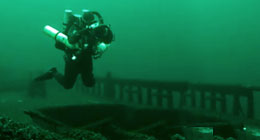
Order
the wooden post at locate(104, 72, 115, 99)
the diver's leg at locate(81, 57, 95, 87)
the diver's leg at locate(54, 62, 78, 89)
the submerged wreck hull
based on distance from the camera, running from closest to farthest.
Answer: the submerged wreck hull, the diver's leg at locate(81, 57, 95, 87), the diver's leg at locate(54, 62, 78, 89), the wooden post at locate(104, 72, 115, 99)

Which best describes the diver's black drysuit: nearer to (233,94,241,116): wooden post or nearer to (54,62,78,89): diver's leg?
(54,62,78,89): diver's leg

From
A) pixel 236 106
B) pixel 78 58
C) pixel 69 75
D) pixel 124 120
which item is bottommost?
pixel 236 106

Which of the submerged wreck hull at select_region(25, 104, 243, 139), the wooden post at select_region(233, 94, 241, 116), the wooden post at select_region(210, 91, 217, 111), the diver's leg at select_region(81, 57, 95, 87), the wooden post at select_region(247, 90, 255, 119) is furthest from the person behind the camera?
the wooden post at select_region(210, 91, 217, 111)

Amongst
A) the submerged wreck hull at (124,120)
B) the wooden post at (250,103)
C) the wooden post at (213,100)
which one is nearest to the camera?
the submerged wreck hull at (124,120)

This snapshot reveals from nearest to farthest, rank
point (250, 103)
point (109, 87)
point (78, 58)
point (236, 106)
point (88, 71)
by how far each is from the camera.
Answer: point (78, 58) < point (88, 71) < point (250, 103) < point (236, 106) < point (109, 87)

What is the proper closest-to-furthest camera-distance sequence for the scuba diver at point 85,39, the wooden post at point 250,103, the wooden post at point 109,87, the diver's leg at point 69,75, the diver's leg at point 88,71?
1. the scuba diver at point 85,39
2. the diver's leg at point 88,71
3. the diver's leg at point 69,75
4. the wooden post at point 250,103
5. the wooden post at point 109,87

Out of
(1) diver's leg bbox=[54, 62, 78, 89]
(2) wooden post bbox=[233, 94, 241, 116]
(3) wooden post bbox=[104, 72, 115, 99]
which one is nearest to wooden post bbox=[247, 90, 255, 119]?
(2) wooden post bbox=[233, 94, 241, 116]

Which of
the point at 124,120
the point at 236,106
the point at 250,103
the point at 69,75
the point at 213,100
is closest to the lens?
the point at 124,120

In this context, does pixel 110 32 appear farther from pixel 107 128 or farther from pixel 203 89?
pixel 203 89

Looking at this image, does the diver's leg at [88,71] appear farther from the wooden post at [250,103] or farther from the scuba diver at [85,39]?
the wooden post at [250,103]

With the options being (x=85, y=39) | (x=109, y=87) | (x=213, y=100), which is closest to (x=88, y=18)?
(x=85, y=39)

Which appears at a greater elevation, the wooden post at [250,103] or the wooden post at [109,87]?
the wooden post at [250,103]

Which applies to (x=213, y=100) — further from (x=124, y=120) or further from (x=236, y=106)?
(x=124, y=120)

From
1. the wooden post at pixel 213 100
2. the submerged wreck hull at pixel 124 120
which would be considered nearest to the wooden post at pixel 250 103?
the wooden post at pixel 213 100
